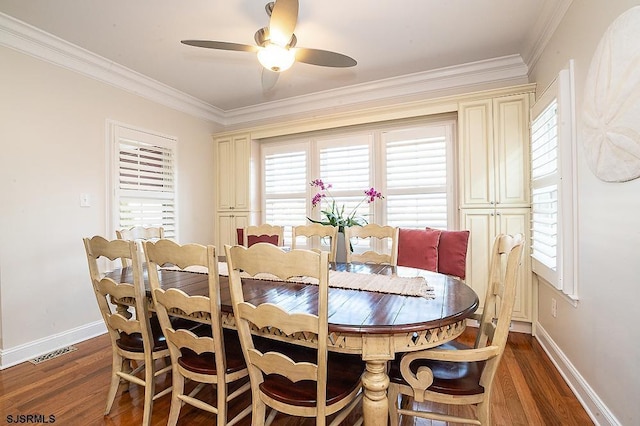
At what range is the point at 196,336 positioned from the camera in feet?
4.85

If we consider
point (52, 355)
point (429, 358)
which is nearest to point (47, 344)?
point (52, 355)

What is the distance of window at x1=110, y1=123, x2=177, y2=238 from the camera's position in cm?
325

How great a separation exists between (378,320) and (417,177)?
2.62 meters

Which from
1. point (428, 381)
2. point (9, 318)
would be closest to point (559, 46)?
point (428, 381)

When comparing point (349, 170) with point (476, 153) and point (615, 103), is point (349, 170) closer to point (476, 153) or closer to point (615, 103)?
point (476, 153)

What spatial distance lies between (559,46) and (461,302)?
84.1 inches

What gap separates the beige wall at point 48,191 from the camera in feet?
8.08

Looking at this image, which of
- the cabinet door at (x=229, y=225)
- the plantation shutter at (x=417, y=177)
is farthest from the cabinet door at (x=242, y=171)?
the plantation shutter at (x=417, y=177)

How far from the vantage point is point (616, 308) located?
1545mm

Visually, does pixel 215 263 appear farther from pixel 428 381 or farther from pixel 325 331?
pixel 428 381

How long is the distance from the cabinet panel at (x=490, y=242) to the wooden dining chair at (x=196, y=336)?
2397 millimetres

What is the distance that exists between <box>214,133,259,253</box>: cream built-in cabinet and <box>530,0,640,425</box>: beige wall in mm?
3383

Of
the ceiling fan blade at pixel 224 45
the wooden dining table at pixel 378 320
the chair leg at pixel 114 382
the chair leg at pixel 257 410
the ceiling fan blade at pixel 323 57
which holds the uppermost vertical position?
the ceiling fan blade at pixel 224 45

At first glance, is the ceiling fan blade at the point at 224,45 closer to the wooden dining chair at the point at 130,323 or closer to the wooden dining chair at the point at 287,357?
the wooden dining chair at the point at 130,323
